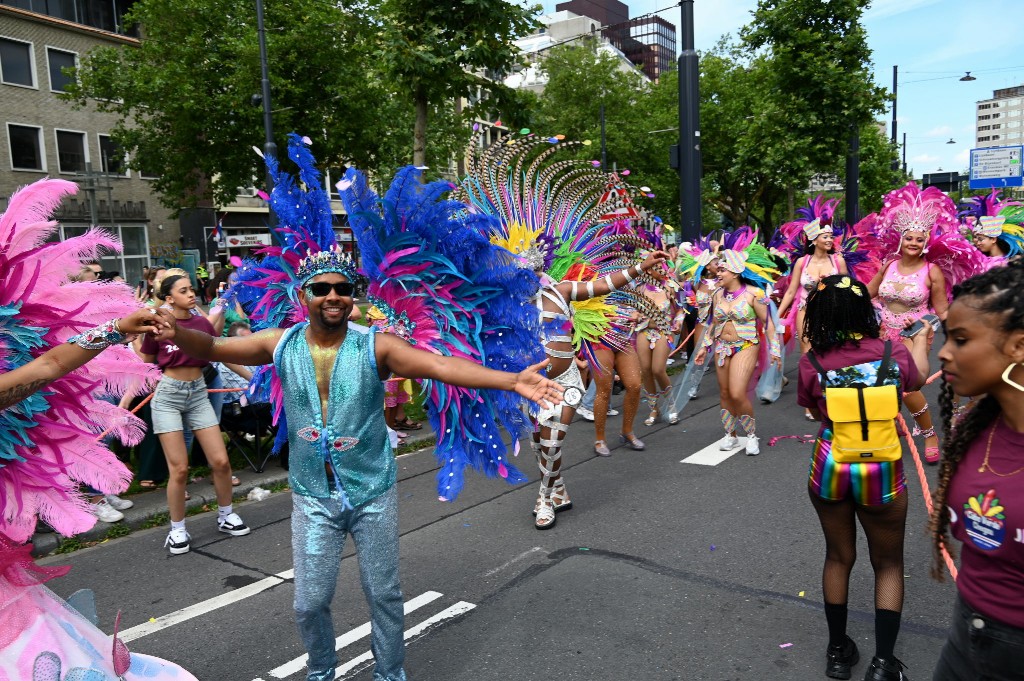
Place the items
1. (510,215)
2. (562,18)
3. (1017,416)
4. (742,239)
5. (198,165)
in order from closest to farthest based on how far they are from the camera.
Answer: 1. (1017,416)
2. (510,215)
3. (742,239)
4. (198,165)
5. (562,18)

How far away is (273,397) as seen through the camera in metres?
3.49

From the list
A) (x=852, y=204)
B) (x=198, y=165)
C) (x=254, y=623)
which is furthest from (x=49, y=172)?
(x=254, y=623)

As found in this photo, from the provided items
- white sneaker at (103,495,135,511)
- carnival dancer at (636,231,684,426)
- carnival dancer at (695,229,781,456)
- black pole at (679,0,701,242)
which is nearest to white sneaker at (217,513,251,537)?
white sneaker at (103,495,135,511)

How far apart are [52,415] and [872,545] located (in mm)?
3196

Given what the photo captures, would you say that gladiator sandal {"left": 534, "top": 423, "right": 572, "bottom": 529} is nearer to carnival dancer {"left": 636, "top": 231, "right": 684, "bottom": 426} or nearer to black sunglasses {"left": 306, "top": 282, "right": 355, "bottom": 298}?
black sunglasses {"left": 306, "top": 282, "right": 355, "bottom": 298}

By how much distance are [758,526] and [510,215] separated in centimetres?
278

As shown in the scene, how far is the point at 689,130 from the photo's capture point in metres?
11.0

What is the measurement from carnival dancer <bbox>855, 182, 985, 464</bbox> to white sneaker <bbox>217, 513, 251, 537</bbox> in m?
5.21

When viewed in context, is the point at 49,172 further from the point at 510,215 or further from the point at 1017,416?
the point at 1017,416

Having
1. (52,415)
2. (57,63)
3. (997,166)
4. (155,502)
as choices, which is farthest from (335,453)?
(997,166)

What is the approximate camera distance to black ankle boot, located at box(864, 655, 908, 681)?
3.06 m

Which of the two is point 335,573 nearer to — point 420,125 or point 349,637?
point 349,637

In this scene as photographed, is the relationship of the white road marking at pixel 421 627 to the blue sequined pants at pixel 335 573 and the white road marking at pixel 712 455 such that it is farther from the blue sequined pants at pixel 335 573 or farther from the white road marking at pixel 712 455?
the white road marking at pixel 712 455

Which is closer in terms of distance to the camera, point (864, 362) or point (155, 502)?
point (864, 362)
